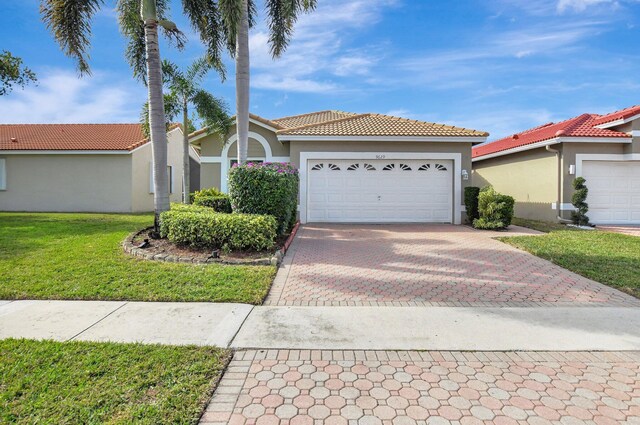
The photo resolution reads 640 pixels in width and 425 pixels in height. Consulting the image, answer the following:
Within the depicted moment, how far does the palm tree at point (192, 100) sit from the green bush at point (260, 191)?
6401mm

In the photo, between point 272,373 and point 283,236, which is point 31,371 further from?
point 283,236

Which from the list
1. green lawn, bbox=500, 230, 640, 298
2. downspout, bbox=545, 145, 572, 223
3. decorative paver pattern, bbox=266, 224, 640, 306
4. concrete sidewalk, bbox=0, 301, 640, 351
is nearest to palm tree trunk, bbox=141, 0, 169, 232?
decorative paver pattern, bbox=266, 224, 640, 306

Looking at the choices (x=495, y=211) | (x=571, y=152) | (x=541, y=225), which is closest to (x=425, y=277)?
(x=495, y=211)

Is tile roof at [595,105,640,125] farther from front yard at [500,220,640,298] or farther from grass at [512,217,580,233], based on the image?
front yard at [500,220,640,298]

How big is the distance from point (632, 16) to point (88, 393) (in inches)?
628

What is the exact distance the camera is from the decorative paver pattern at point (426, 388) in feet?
8.68

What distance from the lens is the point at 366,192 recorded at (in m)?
13.4

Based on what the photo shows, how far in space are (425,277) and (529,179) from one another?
39.1 ft

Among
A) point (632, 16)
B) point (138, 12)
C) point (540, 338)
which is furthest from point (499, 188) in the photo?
point (138, 12)

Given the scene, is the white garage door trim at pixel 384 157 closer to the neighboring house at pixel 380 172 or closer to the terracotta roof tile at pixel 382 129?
the neighboring house at pixel 380 172

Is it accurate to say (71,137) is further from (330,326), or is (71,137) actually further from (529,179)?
(529,179)

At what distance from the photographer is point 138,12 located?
10.3 m

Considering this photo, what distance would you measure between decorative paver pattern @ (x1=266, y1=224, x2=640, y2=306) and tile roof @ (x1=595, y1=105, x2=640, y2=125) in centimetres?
879

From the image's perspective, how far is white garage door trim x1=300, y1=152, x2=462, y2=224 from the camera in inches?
521
